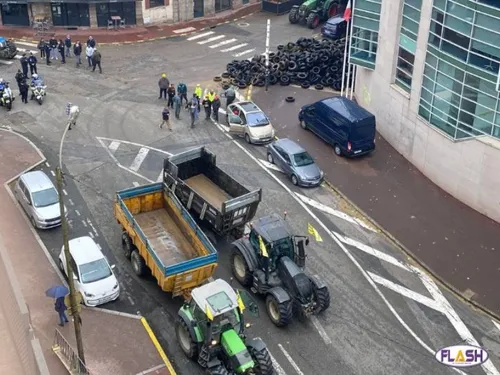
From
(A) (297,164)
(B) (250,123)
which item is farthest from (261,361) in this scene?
(B) (250,123)

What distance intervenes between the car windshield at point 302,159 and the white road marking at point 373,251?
4.86 metres

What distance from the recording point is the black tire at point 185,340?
21578mm

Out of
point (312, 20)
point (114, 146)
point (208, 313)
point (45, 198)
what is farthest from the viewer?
point (312, 20)

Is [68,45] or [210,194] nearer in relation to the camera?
[210,194]

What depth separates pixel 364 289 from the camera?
25875 millimetres

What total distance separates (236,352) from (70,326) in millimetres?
6888

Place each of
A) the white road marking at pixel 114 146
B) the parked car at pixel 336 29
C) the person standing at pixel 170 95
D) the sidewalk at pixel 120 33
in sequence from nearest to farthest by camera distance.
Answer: the white road marking at pixel 114 146
the person standing at pixel 170 95
the parked car at pixel 336 29
the sidewalk at pixel 120 33

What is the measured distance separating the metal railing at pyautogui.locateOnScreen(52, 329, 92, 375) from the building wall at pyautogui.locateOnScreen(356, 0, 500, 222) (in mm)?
19299

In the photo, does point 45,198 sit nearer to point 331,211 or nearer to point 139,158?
point 139,158

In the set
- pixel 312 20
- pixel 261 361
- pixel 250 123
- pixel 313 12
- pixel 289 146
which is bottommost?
pixel 261 361

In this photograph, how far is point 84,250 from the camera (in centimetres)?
2509

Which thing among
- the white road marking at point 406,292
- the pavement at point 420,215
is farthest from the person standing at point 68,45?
the white road marking at point 406,292

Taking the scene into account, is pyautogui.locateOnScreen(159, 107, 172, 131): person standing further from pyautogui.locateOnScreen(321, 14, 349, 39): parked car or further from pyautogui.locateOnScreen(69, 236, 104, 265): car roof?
pyautogui.locateOnScreen(321, 14, 349, 39): parked car

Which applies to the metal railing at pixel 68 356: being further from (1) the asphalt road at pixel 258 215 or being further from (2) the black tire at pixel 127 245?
(2) the black tire at pixel 127 245
